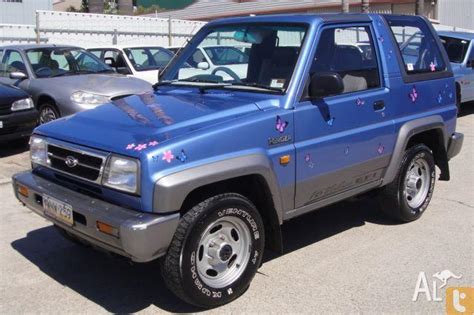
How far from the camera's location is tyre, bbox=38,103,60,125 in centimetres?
900

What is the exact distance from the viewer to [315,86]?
4.11 meters

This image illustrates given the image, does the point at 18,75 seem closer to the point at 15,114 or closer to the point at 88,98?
the point at 15,114

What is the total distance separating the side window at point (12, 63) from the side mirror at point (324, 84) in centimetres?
701

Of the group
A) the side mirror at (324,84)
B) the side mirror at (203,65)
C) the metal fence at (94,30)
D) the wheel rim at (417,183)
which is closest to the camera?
the side mirror at (324,84)

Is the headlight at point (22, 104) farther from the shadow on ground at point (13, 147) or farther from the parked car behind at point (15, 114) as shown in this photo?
the shadow on ground at point (13, 147)

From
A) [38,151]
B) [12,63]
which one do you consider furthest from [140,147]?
[12,63]

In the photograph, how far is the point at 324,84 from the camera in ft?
13.4

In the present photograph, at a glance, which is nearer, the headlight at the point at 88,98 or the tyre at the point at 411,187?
the tyre at the point at 411,187

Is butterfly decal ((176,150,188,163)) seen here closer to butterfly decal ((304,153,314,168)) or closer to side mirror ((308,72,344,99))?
butterfly decal ((304,153,314,168))

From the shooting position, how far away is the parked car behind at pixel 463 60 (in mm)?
12047

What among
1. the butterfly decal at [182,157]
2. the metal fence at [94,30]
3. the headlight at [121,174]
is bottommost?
the headlight at [121,174]

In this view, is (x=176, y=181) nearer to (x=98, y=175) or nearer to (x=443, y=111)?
(x=98, y=175)

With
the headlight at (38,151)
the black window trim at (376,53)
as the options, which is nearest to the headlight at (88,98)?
the headlight at (38,151)

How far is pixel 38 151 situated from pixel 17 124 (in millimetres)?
4660
